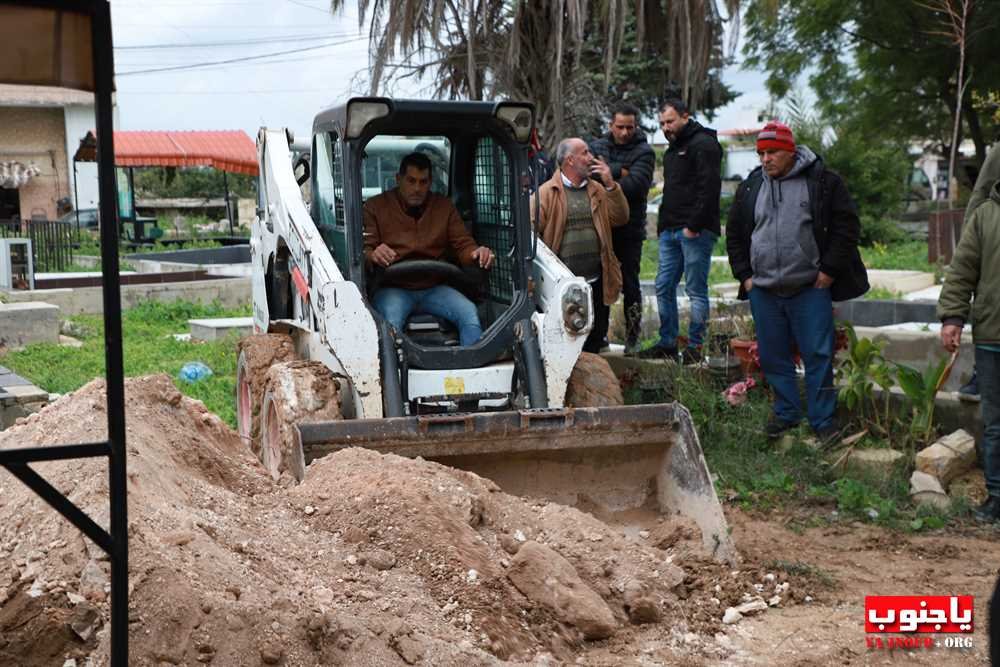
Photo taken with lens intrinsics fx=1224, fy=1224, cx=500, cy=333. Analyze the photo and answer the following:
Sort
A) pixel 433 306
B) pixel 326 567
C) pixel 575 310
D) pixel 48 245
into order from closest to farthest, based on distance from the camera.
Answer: pixel 326 567 < pixel 575 310 < pixel 433 306 < pixel 48 245

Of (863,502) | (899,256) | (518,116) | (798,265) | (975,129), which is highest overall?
(975,129)

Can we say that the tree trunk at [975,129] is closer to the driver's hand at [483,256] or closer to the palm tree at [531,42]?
the palm tree at [531,42]

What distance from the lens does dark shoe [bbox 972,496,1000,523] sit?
6441 millimetres

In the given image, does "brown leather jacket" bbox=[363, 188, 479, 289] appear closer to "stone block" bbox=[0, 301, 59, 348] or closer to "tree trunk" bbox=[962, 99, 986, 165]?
"stone block" bbox=[0, 301, 59, 348]

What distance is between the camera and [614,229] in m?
9.18

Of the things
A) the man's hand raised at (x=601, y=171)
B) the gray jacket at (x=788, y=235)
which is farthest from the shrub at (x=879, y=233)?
the gray jacket at (x=788, y=235)

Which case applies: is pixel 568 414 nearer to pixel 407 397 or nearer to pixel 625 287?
pixel 407 397

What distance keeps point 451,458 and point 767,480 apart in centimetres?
212

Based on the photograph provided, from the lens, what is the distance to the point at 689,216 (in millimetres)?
8867

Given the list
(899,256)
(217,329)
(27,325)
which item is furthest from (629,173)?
(899,256)

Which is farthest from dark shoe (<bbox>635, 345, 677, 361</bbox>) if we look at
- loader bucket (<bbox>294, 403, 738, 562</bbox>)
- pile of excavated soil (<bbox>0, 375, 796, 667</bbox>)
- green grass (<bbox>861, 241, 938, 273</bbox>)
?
green grass (<bbox>861, 241, 938, 273</bbox>)

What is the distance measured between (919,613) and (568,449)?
6.05ft

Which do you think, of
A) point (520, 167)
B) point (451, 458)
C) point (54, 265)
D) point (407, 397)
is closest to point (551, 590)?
point (451, 458)

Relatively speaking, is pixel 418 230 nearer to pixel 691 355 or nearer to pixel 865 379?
pixel 691 355
